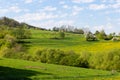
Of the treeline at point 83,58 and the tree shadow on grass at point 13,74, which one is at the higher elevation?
the tree shadow on grass at point 13,74

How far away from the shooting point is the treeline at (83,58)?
72.3 m

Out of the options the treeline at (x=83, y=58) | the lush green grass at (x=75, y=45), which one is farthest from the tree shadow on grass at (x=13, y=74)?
the lush green grass at (x=75, y=45)

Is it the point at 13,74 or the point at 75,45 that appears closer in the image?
the point at 13,74

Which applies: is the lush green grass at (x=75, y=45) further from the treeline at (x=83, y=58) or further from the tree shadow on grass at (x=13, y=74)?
the tree shadow on grass at (x=13, y=74)

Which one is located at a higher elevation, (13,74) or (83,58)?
(13,74)

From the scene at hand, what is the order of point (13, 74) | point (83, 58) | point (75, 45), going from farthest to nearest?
1. point (75, 45)
2. point (83, 58)
3. point (13, 74)

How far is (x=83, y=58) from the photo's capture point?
2899 inches

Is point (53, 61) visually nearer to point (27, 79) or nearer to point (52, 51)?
point (52, 51)

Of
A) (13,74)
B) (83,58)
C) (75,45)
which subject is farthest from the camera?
(75,45)

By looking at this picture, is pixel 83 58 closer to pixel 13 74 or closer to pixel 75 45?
pixel 13 74

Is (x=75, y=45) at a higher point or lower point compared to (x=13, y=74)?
lower

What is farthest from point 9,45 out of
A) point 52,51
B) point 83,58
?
point 83,58

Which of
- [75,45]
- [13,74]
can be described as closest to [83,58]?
[13,74]

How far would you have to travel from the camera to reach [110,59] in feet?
242
